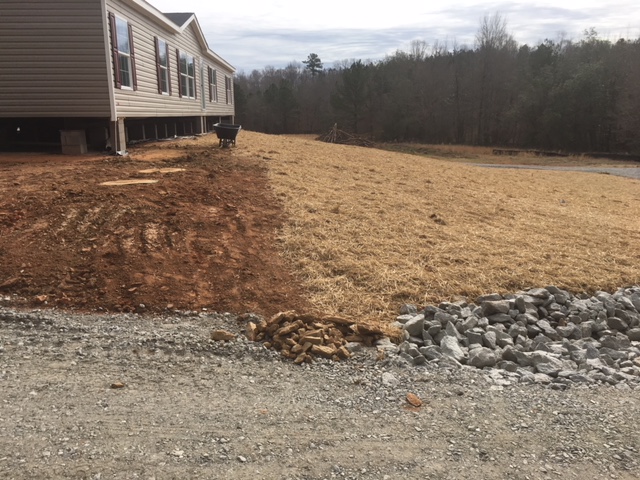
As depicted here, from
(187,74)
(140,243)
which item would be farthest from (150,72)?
(140,243)

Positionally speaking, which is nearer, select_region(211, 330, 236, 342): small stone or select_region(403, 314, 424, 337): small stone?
select_region(211, 330, 236, 342): small stone

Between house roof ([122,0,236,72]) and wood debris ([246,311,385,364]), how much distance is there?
394 inches


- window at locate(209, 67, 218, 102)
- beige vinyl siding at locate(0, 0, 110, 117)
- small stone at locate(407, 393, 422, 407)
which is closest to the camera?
small stone at locate(407, 393, 422, 407)

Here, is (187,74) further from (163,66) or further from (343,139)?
(343,139)

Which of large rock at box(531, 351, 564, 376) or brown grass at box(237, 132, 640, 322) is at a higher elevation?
brown grass at box(237, 132, 640, 322)

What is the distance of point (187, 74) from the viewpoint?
17.7 m

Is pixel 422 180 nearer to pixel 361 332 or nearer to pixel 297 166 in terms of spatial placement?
pixel 297 166

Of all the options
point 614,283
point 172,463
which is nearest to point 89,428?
point 172,463

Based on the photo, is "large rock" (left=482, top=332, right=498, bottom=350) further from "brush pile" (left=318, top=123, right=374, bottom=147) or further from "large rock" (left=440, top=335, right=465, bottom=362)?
"brush pile" (left=318, top=123, right=374, bottom=147)

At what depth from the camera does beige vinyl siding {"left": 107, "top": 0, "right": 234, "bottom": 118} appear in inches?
438

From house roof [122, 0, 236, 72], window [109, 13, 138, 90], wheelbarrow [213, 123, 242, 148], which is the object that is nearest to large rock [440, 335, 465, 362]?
wheelbarrow [213, 123, 242, 148]

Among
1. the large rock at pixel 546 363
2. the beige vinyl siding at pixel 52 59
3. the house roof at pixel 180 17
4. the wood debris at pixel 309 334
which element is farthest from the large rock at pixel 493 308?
the house roof at pixel 180 17

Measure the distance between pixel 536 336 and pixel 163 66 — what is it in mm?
13391

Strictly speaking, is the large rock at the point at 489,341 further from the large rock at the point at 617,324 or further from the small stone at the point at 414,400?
the large rock at the point at 617,324
